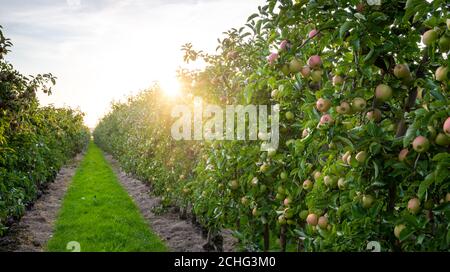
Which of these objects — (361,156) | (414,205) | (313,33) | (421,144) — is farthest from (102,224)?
(421,144)

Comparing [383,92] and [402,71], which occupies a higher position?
[402,71]

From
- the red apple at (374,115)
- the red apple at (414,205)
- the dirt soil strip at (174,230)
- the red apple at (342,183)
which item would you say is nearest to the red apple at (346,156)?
the red apple at (342,183)

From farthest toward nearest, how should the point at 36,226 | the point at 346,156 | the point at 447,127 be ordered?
the point at 36,226 → the point at 346,156 → the point at 447,127

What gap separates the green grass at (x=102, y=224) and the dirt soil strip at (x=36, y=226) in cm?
17

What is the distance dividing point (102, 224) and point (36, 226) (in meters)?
1.30

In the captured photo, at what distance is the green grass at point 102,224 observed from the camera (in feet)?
18.7

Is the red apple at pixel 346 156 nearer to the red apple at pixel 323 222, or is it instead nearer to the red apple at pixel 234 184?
the red apple at pixel 323 222

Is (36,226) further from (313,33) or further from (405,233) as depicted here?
(405,233)

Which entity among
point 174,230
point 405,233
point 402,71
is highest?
point 402,71

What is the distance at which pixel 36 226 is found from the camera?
23.1 ft

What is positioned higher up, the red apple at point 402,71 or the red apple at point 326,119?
the red apple at point 402,71

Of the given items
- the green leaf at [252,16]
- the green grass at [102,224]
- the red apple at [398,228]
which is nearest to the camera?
the red apple at [398,228]

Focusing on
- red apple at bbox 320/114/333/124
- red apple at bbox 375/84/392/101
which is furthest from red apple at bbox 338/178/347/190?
red apple at bbox 375/84/392/101
